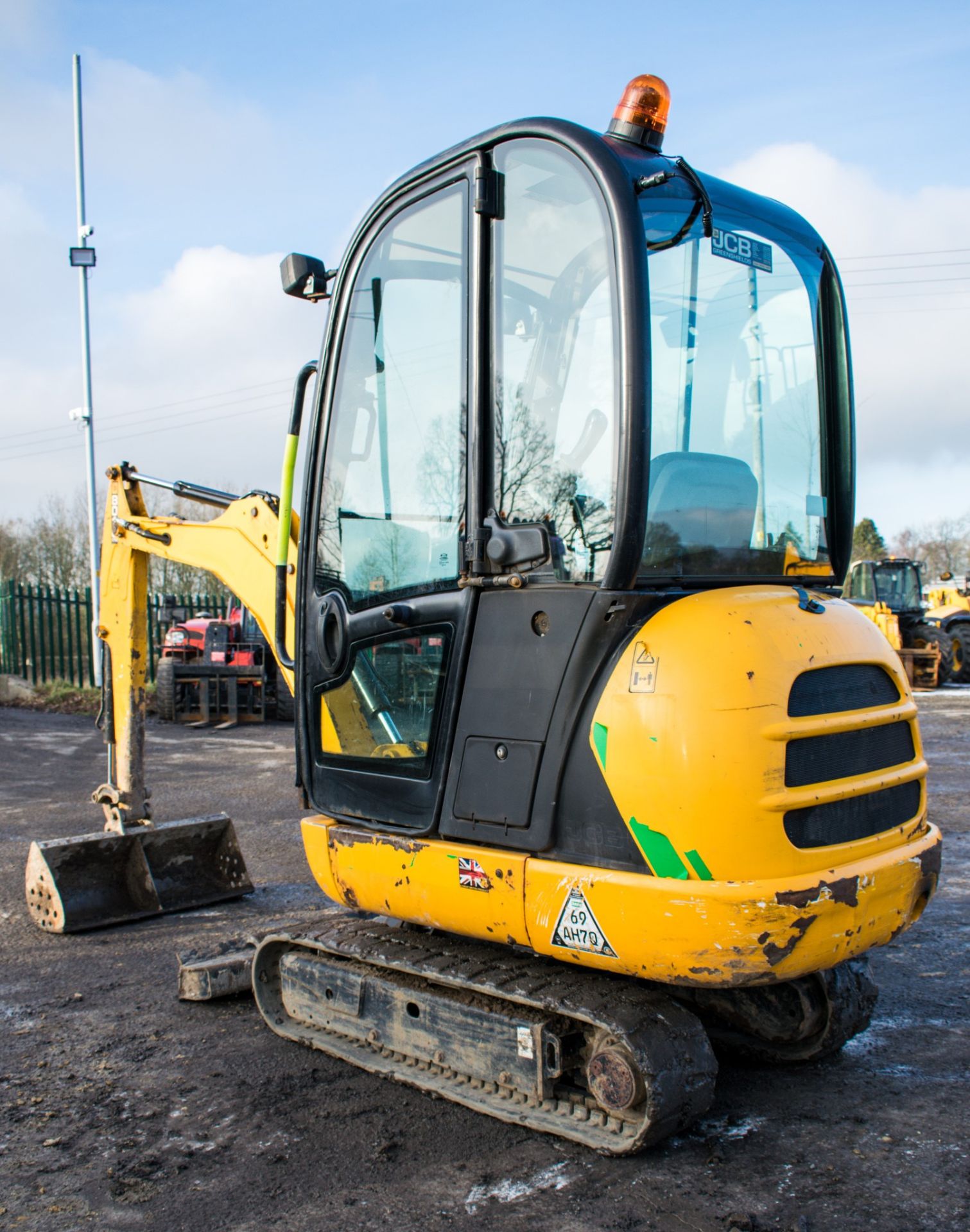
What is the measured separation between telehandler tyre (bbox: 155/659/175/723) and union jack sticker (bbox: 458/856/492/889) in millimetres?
12072

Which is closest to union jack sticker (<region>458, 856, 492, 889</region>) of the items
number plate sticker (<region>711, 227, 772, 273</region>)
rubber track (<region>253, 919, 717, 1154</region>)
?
rubber track (<region>253, 919, 717, 1154</region>)

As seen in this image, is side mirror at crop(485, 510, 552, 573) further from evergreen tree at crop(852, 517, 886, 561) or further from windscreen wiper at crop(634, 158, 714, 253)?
evergreen tree at crop(852, 517, 886, 561)

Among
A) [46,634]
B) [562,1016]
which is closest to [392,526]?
[562,1016]

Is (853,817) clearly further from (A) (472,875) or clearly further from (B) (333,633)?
(B) (333,633)

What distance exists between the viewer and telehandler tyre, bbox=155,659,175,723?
47.0ft

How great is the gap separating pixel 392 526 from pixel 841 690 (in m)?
1.45

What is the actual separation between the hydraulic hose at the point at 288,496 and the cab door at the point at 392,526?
0.64ft

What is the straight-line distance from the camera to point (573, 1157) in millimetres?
2893

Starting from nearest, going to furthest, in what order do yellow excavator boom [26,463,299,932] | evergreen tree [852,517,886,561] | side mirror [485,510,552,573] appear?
1. side mirror [485,510,552,573]
2. yellow excavator boom [26,463,299,932]
3. evergreen tree [852,517,886,561]

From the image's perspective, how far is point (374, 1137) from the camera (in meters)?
3.03

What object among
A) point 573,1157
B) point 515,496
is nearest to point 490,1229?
point 573,1157

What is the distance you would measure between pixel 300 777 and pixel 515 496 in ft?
4.56

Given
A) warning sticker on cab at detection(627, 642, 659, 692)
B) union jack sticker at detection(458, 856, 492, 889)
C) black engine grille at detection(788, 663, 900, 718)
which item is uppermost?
warning sticker on cab at detection(627, 642, 659, 692)

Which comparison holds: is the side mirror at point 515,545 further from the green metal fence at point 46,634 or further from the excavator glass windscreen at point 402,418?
the green metal fence at point 46,634
